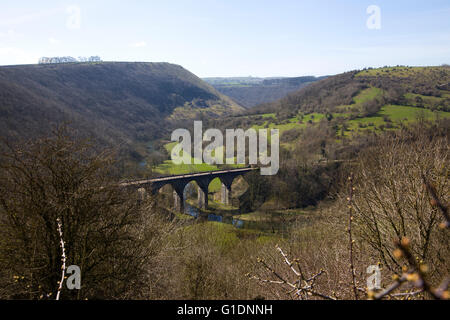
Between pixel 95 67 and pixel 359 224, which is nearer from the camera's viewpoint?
pixel 359 224

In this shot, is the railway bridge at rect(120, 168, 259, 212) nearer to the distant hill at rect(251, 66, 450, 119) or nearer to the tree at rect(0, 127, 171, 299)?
the tree at rect(0, 127, 171, 299)

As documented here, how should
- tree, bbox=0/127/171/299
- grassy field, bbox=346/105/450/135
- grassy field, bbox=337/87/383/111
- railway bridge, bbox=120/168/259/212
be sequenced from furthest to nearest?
grassy field, bbox=337/87/383/111
grassy field, bbox=346/105/450/135
railway bridge, bbox=120/168/259/212
tree, bbox=0/127/171/299

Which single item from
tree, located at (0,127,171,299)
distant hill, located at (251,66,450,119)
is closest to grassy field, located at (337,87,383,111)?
distant hill, located at (251,66,450,119)

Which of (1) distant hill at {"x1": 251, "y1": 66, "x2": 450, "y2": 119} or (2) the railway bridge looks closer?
(2) the railway bridge
